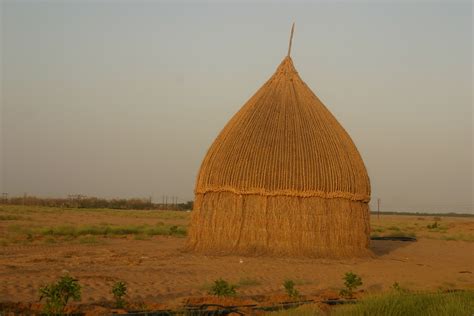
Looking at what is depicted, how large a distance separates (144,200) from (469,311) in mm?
84367

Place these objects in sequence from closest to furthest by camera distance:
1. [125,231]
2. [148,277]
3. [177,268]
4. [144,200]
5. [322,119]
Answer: [148,277]
[177,268]
[322,119]
[125,231]
[144,200]

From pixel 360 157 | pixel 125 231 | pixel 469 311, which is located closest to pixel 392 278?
pixel 360 157

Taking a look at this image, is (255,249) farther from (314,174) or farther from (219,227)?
(314,174)

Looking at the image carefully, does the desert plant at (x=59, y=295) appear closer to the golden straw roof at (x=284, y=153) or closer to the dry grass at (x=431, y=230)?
the golden straw roof at (x=284, y=153)

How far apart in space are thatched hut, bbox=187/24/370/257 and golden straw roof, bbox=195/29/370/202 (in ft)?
0.09

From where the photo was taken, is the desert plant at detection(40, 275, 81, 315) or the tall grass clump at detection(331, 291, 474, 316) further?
the tall grass clump at detection(331, 291, 474, 316)

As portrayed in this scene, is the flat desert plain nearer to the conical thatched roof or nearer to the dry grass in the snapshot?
the conical thatched roof

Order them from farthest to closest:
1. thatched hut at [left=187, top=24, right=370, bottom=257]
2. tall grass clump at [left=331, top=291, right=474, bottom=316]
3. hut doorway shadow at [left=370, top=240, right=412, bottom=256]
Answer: hut doorway shadow at [left=370, top=240, right=412, bottom=256] → thatched hut at [left=187, top=24, right=370, bottom=257] → tall grass clump at [left=331, top=291, right=474, bottom=316]

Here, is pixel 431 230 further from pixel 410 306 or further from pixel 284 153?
pixel 410 306

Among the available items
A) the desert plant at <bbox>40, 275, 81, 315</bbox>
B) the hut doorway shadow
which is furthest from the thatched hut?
A: the desert plant at <bbox>40, 275, 81, 315</bbox>

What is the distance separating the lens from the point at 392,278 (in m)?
15.9

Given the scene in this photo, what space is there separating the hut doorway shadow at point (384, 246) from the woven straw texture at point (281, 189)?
404cm

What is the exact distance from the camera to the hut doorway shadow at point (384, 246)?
23.2 m

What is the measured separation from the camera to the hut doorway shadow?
914 inches
